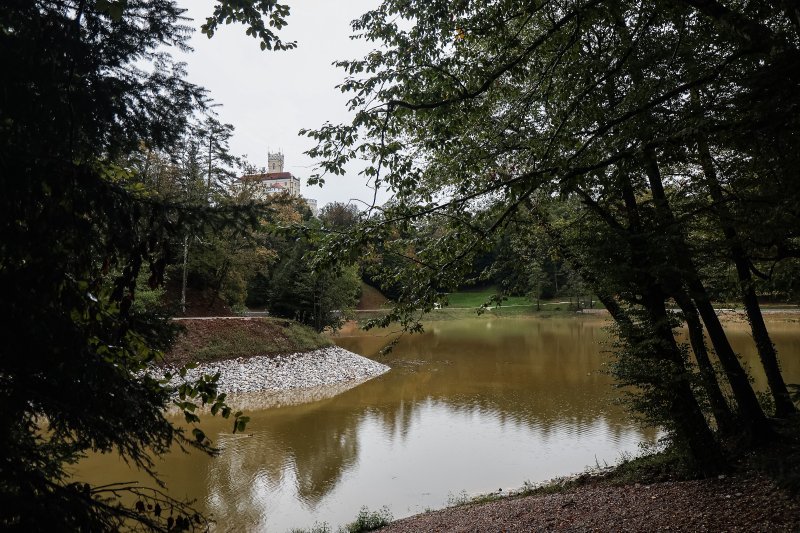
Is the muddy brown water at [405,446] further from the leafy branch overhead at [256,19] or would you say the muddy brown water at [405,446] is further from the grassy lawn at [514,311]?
the grassy lawn at [514,311]

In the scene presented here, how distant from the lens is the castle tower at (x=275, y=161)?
9600 centimetres

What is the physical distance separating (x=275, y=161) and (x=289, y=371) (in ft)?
270

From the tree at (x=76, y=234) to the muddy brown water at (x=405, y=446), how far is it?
4526 mm

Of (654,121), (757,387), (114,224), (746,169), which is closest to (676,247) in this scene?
(746,169)

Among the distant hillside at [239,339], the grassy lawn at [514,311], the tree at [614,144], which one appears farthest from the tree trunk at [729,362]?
the grassy lawn at [514,311]

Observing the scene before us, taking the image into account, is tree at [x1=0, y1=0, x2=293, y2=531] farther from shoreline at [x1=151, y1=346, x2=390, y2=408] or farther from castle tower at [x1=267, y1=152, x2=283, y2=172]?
castle tower at [x1=267, y1=152, x2=283, y2=172]

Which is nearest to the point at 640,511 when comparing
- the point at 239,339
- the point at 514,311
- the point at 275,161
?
the point at 239,339

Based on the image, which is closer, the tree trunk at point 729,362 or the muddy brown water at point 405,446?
the tree trunk at point 729,362

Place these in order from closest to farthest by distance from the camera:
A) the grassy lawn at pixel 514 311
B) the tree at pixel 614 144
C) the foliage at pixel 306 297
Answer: the tree at pixel 614 144, the foliage at pixel 306 297, the grassy lawn at pixel 514 311

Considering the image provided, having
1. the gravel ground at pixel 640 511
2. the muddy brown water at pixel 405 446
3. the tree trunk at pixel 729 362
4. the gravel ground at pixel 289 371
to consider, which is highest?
the tree trunk at pixel 729 362

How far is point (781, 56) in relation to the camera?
335cm

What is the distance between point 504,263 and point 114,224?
19.9ft

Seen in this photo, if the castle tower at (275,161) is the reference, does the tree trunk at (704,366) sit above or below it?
below

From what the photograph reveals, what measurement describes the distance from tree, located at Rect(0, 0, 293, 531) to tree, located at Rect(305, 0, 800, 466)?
2409mm
